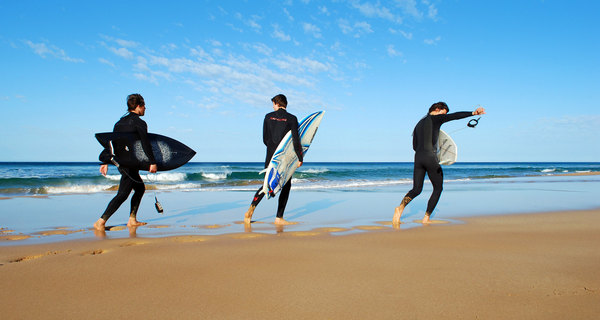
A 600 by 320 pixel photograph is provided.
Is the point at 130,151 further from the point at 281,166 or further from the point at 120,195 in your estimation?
the point at 281,166

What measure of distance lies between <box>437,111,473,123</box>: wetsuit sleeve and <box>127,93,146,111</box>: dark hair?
3.74 meters

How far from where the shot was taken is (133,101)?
4.59 m

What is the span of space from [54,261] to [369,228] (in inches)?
125

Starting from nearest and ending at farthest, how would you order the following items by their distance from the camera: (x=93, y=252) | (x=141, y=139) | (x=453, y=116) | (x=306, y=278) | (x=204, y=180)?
(x=306, y=278)
(x=93, y=252)
(x=141, y=139)
(x=453, y=116)
(x=204, y=180)

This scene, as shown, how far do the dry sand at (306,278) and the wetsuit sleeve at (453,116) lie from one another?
5.46 ft

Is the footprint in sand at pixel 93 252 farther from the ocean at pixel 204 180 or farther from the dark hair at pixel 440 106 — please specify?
the dark hair at pixel 440 106

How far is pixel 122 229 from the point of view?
4.69 m

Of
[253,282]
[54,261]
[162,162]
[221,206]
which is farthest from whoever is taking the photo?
[221,206]

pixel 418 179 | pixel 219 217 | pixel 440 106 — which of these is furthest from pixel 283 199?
pixel 440 106

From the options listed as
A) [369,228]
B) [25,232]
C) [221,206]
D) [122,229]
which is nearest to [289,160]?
[369,228]

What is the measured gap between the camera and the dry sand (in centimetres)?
195

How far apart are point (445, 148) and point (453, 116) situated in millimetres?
823

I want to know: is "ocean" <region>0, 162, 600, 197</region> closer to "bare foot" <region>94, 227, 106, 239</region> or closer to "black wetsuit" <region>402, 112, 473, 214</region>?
"bare foot" <region>94, 227, 106, 239</region>

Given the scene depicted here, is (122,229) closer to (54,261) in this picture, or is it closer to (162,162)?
(162,162)
